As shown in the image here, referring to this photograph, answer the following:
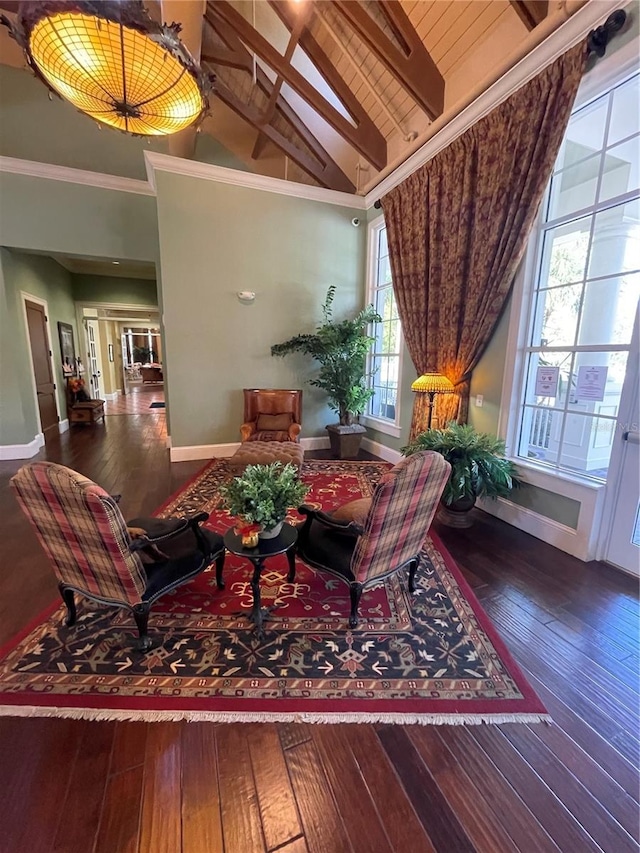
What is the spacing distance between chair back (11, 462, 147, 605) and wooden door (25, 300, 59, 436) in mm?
5298

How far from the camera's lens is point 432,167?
12.0 feet

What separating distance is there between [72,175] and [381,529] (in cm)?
625

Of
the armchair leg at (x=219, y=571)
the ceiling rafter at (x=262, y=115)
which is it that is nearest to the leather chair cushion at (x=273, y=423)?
the armchair leg at (x=219, y=571)

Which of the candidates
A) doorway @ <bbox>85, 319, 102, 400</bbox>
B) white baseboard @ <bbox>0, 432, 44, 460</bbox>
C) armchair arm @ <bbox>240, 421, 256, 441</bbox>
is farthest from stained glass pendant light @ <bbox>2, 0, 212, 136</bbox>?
doorway @ <bbox>85, 319, 102, 400</bbox>

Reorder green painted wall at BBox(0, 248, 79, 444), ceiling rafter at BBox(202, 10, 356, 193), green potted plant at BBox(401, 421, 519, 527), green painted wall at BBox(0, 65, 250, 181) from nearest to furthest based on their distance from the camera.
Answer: green potted plant at BBox(401, 421, 519, 527), ceiling rafter at BBox(202, 10, 356, 193), green painted wall at BBox(0, 65, 250, 181), green painted wall at BBox(0, 248, 79, 444)

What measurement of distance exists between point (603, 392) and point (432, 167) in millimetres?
2770

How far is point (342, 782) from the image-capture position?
1267 millimetres

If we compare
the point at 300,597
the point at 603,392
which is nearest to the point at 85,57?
the point at 300,597

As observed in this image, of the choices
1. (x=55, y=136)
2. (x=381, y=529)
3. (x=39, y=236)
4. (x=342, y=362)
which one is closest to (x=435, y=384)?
(x=342, y=362)

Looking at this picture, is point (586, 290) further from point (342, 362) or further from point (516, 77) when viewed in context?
point (342, 362)

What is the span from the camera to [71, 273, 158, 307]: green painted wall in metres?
7.82

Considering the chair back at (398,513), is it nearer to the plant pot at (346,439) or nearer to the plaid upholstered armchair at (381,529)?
the plaid upholstered armchair at (381,529)

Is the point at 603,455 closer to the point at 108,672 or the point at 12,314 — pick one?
the point at 108,672

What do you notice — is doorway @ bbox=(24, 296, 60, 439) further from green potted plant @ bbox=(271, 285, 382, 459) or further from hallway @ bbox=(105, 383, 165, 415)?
green potted plant @ bbox=(271, 285, 382, 459)
